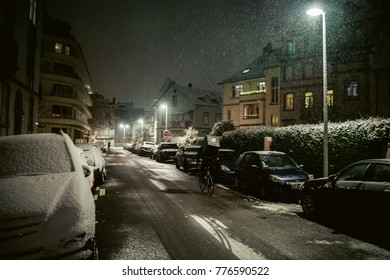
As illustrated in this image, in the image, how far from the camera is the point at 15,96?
836 inches

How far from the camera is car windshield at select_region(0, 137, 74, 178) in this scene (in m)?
4.97

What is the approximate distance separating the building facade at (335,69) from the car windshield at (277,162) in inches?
559

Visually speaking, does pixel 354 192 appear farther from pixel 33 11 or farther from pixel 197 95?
pixel 197 95

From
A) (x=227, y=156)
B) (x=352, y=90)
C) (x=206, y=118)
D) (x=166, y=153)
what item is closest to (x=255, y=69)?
(x=352, y=90)

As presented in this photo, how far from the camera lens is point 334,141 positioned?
55.8 feet

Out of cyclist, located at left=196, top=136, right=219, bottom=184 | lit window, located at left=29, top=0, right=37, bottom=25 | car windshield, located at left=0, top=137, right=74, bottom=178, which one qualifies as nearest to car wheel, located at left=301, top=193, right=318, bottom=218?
cyclist, located at left=196, top=136, right=219, bottom=184

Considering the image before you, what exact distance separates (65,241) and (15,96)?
2059cm

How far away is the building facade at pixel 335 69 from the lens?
28.5 meters

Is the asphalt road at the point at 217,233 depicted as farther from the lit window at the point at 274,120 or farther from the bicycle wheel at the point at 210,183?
the lit window at the point at 274,120

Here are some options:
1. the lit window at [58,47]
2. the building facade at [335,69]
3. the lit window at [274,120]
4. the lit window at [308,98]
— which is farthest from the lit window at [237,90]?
the lit window at [58,47]

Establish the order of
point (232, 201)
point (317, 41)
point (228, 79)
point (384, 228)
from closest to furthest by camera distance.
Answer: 1. point (384, 228)
2. point (232, 201)
3. point (317, 41)
4. point (228, 79)

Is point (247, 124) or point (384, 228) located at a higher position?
point (247, 124)
